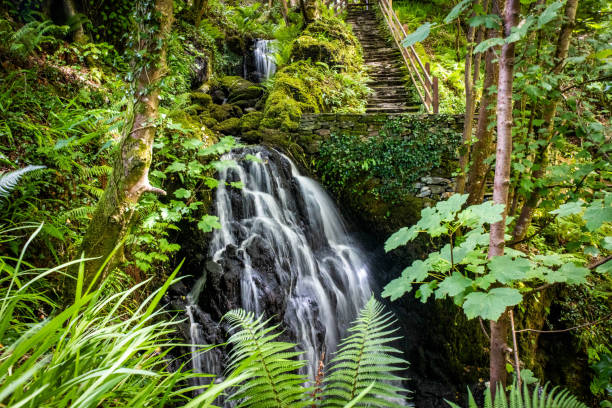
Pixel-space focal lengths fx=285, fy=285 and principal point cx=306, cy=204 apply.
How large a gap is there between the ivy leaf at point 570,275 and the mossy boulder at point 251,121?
576cm

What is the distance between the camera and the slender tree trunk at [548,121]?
7.87ft

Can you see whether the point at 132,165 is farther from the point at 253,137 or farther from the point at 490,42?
the point at 253,137

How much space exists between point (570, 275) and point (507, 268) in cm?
49

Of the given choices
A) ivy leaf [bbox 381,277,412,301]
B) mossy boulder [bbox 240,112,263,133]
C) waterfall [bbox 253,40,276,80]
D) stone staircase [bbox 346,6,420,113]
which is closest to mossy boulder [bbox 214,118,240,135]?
mossy boulder [bbox 240,112,263,133]

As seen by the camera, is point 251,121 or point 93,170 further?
point 251,121

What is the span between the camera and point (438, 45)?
12156 millimetres

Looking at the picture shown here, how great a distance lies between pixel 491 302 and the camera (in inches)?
45.1

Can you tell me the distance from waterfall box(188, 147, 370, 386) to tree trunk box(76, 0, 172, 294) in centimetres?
110

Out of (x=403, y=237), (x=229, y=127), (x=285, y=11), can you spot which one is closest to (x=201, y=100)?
(x=229, y=127)

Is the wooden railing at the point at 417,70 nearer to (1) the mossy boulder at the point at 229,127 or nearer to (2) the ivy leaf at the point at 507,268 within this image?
(2) the ivy leaf at the point at 507,268

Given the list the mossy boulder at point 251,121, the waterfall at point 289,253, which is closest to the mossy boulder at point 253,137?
the mossy boulder at point 251,121

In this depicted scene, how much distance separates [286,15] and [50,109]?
10017 millimetres

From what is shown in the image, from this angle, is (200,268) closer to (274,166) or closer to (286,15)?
(274,166)

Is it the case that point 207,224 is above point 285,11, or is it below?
below
